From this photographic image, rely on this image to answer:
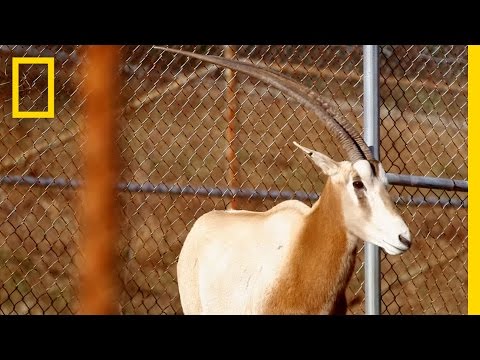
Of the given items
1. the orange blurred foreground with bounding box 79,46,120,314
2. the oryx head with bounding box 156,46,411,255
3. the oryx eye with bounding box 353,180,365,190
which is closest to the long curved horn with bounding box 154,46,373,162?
the oryx head with bounding box 156,46,411,255

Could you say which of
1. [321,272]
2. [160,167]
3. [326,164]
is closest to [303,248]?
[321,272]

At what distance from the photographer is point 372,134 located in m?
3.67

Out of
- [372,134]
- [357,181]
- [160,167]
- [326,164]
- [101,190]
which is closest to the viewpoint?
[101,190]

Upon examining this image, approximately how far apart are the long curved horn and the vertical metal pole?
162 millimetres

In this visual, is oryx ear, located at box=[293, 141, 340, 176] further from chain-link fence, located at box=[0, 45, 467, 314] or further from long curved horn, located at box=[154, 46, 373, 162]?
chain-link fence, located at box=[0, 45, 467, 314]

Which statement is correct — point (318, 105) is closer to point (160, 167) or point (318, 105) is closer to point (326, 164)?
point (326, 164)

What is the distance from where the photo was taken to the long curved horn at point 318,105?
3.49m

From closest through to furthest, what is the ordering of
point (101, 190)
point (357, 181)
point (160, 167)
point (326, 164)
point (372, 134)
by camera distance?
point (101, 190) < point (357, 181) < point (326, 164) < point (372, 134) < point (160, 167)

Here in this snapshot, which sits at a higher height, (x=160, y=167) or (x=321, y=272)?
(x=160, y=167)

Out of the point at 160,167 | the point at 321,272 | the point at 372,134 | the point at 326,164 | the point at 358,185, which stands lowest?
the point at 321,272

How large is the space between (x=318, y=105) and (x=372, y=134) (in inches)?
10.3

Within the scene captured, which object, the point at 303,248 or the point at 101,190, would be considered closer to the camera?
the point at 101,190

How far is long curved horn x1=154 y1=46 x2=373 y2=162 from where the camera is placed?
11.5 feet

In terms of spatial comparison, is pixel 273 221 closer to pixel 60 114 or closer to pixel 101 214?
pixel 101 214
